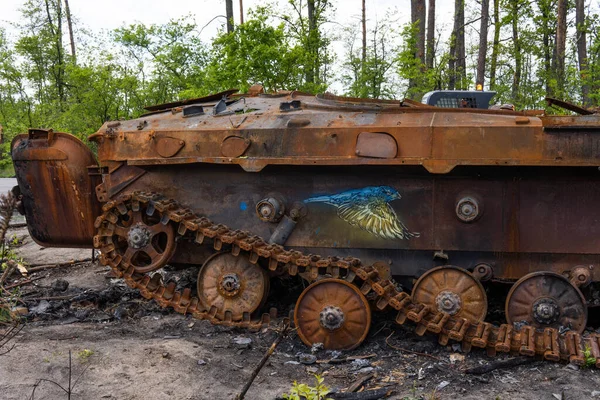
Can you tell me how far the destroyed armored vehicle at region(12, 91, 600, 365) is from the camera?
247 inches

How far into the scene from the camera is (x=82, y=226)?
7.84m

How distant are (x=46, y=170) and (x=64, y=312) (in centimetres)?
184

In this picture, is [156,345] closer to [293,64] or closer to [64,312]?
[64,312]

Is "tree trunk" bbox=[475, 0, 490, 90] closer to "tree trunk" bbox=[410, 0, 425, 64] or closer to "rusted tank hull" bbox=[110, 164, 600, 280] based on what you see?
"tree trunk" bbox=[410, 0, 425, 64]

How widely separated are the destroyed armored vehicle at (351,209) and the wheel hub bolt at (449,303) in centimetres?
2

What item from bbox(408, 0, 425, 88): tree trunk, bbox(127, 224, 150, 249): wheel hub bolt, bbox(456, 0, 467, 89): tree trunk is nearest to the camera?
bbox(127, 224, 150, 249): wheel hub bolt

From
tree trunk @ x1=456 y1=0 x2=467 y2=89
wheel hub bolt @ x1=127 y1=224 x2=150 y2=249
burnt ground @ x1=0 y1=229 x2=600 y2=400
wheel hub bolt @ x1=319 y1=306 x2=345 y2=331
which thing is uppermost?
tree trunk @ x1=456 y1=0 x2=467 y2=89

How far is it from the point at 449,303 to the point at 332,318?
132cm

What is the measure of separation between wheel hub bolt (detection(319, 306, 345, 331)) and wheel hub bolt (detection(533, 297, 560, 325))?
2.06 meters

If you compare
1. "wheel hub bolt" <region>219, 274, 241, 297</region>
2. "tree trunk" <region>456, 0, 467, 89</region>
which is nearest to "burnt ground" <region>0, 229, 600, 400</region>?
"wheel hub bolt" <region>219, 274, 241, 297</region>

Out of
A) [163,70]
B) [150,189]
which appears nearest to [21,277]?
[150,189]

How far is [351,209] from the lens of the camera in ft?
22.8

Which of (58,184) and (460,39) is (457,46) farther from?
(58,184)

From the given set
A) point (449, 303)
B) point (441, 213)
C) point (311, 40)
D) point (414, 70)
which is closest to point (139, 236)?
point (441, 213)
